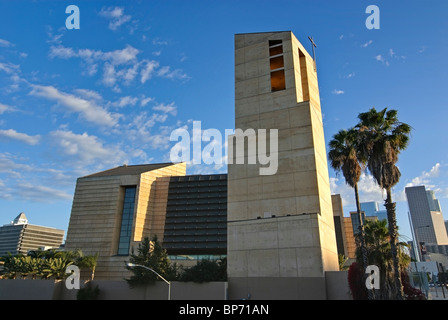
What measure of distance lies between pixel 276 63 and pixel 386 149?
78.4ft

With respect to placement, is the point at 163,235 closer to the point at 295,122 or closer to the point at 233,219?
the point at 233,219

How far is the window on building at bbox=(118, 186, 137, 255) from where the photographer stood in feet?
241

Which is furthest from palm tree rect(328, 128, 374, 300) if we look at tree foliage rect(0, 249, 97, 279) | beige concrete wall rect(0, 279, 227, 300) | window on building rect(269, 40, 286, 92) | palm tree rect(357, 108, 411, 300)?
tree foliage rect(0, 249, 97, 279)

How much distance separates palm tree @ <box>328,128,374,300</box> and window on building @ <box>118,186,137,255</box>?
55.4 meters

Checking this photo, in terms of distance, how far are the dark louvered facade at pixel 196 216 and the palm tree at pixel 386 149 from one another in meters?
51.6

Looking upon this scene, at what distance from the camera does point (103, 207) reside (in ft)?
253

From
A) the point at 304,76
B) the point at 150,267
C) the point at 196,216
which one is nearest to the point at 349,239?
the point at 196,216

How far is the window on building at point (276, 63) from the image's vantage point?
44.0 m

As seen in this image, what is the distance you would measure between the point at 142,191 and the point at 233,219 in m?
46.0

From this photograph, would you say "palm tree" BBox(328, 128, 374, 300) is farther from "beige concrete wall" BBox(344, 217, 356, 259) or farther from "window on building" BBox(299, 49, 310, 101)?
"beige concrete wall" BBox(344, 217, 356, 259)

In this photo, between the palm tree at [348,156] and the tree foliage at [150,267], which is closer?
the palm tree at [348,156]

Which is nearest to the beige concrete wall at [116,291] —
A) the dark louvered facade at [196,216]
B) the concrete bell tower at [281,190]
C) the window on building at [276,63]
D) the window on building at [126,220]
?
the concrete bell tower at [281,190]

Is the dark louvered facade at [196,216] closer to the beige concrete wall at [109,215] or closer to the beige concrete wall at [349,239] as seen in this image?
the beige concrete wall at [109,215]

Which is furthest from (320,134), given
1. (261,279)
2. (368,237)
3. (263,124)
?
(261,279)
